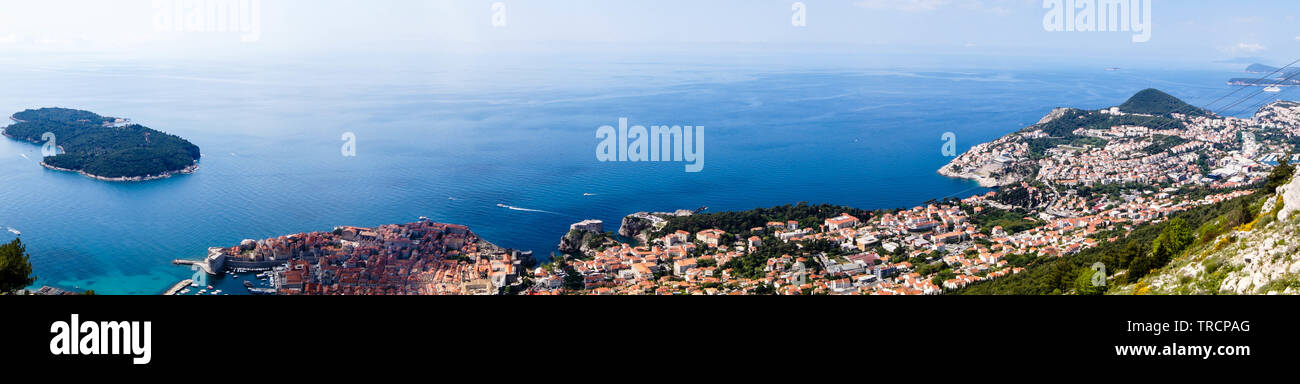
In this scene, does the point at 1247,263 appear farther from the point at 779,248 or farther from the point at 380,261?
the point at 380,261

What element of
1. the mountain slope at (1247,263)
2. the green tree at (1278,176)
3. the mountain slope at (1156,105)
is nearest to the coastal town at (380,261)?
the mountain slope at (1247,263)

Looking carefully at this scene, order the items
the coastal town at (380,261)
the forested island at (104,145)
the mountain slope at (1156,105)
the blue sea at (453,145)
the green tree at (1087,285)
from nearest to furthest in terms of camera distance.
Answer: the green tree at (1087,285) → the coastal town at (380,261) → the blue sea at (453,145) → the forested island at (104,145) → the mountain slope at (1156,105)

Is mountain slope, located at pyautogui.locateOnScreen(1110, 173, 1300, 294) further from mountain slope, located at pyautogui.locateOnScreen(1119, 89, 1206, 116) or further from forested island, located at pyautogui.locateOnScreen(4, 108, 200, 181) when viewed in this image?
mountain slope, located at pyautogui.locateOnScreen(1119, 89, 1206, 116)

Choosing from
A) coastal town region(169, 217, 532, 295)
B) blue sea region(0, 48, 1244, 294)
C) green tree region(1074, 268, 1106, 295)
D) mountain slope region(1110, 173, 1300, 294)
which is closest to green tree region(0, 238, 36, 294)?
coastal town region(169, 217, 532, 295)

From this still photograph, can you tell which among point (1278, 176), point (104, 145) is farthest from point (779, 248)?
point (104, 145)

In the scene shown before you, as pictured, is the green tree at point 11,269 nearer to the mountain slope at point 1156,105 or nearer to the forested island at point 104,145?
the forested island at point 104,145

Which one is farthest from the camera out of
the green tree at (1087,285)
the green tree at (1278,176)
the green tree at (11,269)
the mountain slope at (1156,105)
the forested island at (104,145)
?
the mountain slope at (1156,105)
